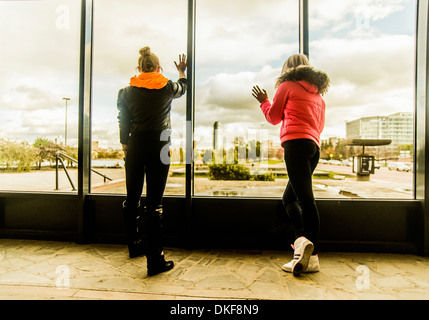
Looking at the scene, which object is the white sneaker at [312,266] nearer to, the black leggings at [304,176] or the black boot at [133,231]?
the black leggings at [304,176]

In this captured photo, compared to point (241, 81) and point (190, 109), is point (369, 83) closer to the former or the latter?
point (241, 81)

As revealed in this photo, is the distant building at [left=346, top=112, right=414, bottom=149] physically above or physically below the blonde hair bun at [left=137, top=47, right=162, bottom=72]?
below

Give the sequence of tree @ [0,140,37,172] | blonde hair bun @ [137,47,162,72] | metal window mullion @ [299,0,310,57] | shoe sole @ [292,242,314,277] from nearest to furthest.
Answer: shoe sole @ [292,242,314,277]
blonde hair bun @ [137,47,162,72]
metal window mullion @ [299,0,310,57]
tree @ [0,140,37,172]

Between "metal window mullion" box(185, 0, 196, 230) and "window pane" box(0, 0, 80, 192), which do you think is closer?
"metal window mullion" box(185, 0, 196, 230)

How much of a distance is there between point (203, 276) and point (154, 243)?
430mm

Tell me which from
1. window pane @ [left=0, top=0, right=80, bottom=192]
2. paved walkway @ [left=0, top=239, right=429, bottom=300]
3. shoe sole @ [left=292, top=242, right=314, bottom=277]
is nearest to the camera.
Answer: paved walkway @ [left=0, top=239, right=429, bottom=300]

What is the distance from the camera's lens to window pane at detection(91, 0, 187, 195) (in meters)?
2.70

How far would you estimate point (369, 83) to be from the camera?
8.48 ft

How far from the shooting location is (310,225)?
6.32 ft

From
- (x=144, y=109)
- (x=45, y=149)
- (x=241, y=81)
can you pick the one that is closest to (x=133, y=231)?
(x=144, y=109)

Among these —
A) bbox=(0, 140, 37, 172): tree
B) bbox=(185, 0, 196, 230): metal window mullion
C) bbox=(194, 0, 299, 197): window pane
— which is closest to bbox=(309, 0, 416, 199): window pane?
bbox=(194, 0, 299, 197): window pane

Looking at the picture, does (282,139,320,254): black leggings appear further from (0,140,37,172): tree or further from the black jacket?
(0,140,37,172): tree

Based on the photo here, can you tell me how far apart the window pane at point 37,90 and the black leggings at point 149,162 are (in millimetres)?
1234

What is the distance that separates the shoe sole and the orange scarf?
1.60 metres
